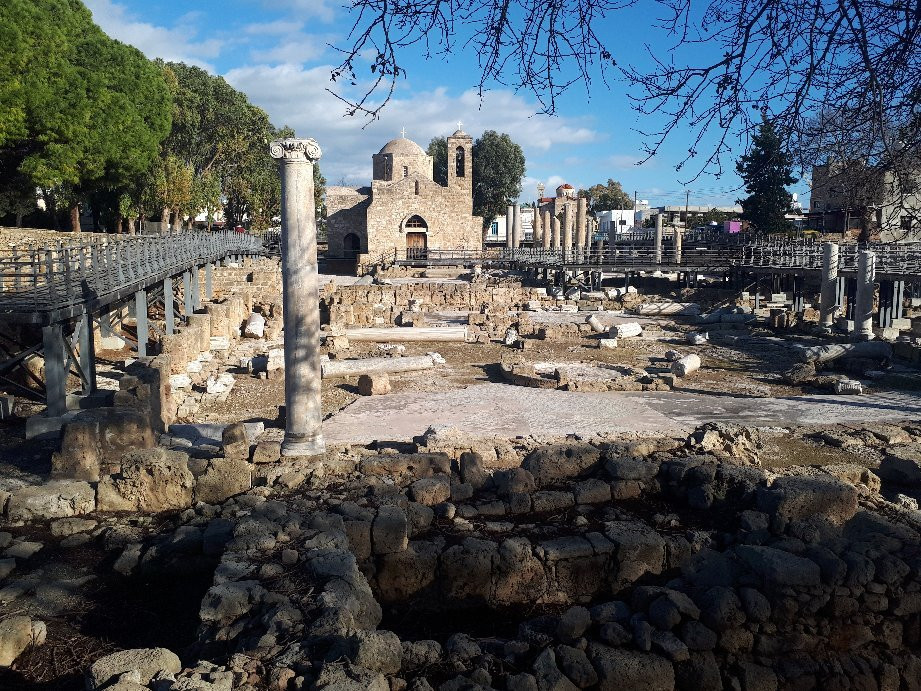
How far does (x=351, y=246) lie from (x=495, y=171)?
1703cm

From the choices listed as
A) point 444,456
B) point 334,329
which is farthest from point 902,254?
point 444,456

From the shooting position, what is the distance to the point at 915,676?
4730 millimetres

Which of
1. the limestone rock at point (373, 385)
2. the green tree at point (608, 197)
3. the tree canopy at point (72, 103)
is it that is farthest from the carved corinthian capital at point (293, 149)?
the green tree at point (608, 197)

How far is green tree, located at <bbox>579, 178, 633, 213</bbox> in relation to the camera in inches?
3536

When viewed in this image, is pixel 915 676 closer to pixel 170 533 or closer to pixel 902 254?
pixel 170 533

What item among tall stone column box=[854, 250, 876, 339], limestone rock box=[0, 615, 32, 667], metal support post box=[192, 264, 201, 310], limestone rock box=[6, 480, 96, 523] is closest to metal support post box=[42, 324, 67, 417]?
limestone rock box=[6, 480, 96, 523]

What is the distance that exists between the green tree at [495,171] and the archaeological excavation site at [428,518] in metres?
47.3

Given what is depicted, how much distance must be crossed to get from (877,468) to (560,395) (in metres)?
6.20

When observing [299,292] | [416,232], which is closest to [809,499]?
[299,292]

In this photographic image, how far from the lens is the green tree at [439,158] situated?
65.4 meters

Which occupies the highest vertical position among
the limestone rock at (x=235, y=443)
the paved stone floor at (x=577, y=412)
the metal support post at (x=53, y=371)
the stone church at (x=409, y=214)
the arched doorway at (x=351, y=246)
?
the stone church at (x=409, y=214)

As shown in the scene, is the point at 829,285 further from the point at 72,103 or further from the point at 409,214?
the point at 409,214

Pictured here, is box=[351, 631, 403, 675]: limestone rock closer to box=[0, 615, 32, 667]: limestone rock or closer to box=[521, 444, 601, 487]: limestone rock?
box=[0, 615, 32, 667]: limestone rock

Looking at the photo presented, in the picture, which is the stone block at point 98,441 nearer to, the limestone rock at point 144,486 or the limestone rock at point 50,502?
the limestone rock at point 144,486
